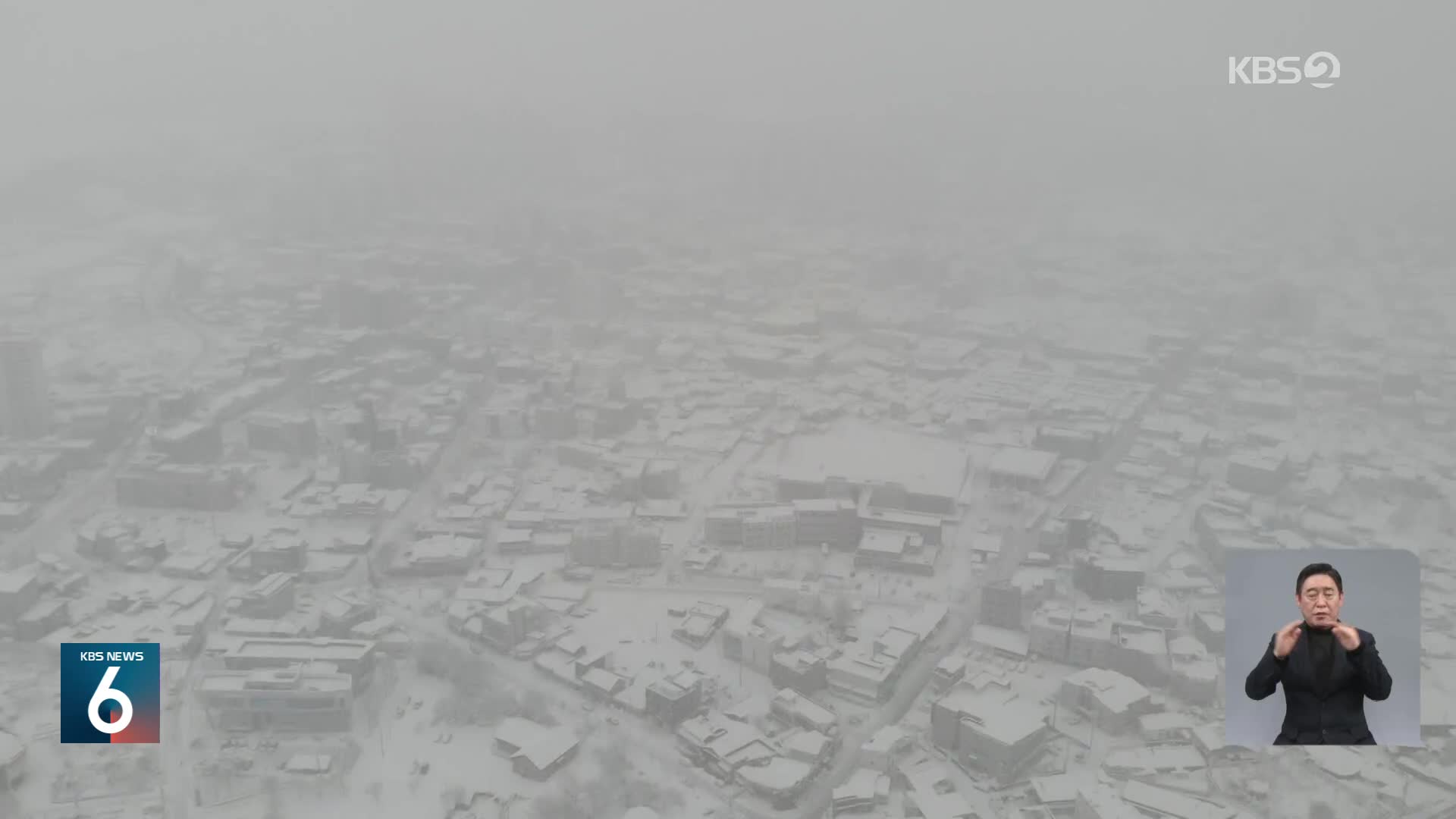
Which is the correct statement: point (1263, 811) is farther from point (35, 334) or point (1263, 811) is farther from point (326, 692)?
point (35, 334)

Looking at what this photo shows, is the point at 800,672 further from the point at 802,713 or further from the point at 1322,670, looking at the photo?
the point at 1322,670

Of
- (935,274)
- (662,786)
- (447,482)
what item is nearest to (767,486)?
(447,482)

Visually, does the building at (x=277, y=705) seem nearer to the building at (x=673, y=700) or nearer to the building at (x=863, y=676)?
the building at (x=673, y=700)

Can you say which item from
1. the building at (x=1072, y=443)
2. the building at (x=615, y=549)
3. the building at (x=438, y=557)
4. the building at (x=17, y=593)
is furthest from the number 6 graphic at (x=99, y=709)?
the building at (x=1072, y=443)

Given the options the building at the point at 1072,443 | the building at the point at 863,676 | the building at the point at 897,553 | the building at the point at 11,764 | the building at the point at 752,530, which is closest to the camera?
the building at the point at 11,764

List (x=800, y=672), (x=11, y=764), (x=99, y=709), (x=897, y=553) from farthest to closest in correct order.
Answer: (x=897, y=553)
(x=800, y=672)
(x=99, y=709)
(x=11, y=764)

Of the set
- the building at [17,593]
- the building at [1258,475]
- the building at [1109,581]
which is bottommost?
the building at [17,593]

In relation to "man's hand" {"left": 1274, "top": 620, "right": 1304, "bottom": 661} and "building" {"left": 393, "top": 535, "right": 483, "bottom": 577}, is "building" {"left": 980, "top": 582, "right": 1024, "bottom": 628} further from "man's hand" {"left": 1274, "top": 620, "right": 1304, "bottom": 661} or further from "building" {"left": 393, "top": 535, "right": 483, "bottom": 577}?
"man's hand" {"left": 1274, "top": 620, "right": 1304, "bottom": 661}

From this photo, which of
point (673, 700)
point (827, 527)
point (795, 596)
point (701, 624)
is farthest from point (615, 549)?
point (673, 700)
